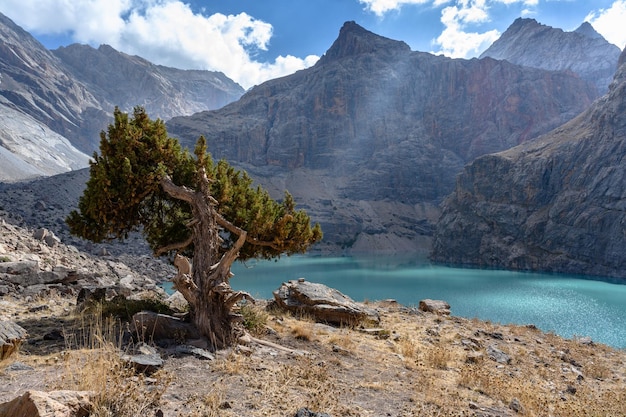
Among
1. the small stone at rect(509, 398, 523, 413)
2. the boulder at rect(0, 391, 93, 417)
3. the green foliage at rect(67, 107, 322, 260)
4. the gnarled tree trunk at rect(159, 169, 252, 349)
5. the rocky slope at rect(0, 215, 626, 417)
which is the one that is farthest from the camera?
the green foliage at rect(67, 107, 322, 260)

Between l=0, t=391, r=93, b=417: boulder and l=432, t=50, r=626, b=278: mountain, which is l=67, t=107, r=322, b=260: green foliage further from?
l=432, t=50, r=626, b=278: mountain

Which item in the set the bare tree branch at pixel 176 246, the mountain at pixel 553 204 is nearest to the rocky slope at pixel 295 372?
the bare tree branch at pixel 176 246

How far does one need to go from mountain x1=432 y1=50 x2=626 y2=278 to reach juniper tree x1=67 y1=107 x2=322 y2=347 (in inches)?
4585

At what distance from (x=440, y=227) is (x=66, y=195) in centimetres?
12487

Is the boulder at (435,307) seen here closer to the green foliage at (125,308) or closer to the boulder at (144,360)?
the green foliage at (125,308)

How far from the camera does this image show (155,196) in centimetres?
1370

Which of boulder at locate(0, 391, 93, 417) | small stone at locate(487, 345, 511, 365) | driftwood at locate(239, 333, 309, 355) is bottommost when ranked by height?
small stone at locate(487, 345, 511, 365)

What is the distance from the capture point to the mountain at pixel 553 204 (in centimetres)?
10556

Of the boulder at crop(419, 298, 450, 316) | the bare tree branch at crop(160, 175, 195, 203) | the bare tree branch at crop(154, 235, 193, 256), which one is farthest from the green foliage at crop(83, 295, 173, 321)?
the boulder at crop(419, 298, 450, 316)

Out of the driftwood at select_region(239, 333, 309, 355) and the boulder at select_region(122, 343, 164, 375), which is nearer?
the boulder at select_region(122, 343, 164, 375)

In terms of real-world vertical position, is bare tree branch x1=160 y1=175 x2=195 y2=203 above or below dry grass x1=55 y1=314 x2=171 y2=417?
above

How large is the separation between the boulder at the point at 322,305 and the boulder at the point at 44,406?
12553mm

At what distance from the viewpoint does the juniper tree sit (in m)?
10.4

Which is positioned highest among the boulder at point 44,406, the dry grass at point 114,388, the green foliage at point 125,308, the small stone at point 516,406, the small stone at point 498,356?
the boulder at point 44,406
